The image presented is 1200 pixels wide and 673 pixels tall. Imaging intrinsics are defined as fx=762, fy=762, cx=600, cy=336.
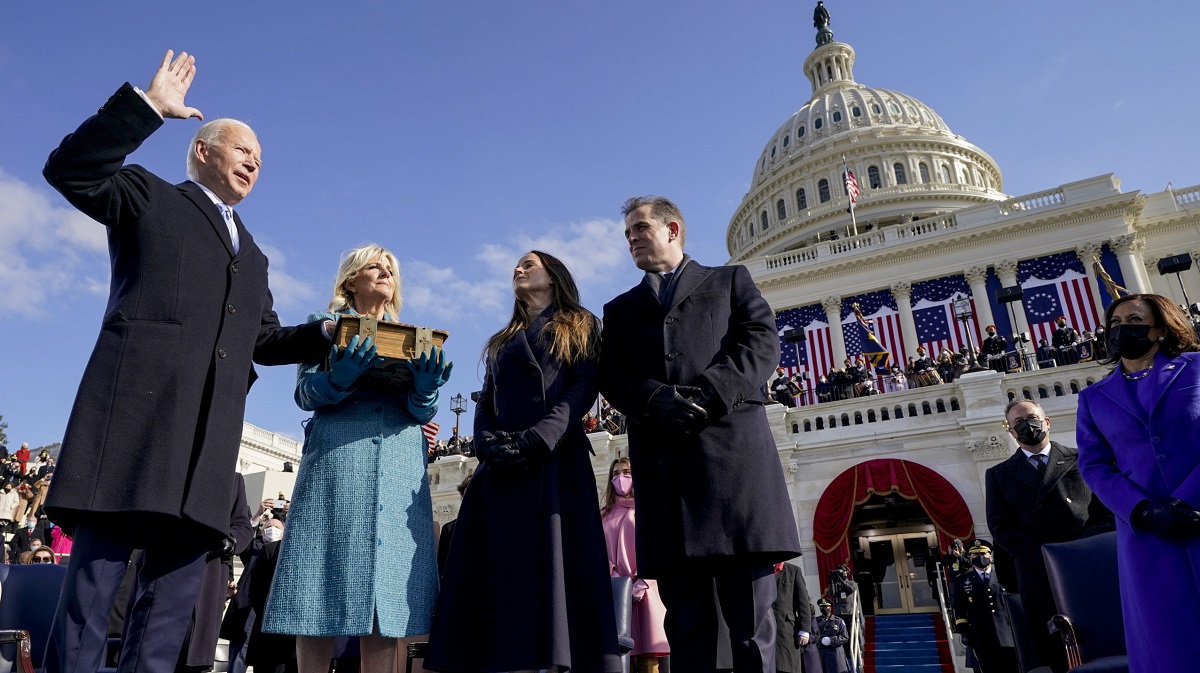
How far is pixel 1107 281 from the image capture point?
26859 millimetres

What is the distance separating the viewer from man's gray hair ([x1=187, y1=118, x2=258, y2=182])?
119 inches

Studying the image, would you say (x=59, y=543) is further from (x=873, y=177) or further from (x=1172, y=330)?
(x=873, y=177)

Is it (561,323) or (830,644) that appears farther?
(830,644)

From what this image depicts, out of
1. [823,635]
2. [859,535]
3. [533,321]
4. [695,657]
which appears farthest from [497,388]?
[859,535]

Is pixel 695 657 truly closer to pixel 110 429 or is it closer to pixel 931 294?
pixel 110 429

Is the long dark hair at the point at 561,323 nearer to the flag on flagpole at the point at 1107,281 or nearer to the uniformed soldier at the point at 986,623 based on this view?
the uniformed soldier at the point at 986,623

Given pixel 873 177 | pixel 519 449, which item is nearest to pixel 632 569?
pixel 519 449

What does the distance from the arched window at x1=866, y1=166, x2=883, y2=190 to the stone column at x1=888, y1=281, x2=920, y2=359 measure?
76.5 feet

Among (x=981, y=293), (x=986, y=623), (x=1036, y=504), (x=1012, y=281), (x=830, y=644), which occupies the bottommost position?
(x=830, y=644)

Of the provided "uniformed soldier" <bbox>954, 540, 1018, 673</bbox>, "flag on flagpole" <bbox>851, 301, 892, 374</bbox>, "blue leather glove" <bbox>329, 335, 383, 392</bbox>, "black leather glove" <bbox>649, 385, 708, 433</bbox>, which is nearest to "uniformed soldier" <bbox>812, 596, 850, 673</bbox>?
"uniformed soldier" <bbox>954, 540, 1018, 673</bbox>

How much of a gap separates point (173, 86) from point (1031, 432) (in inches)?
217

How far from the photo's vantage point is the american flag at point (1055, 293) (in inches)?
1078

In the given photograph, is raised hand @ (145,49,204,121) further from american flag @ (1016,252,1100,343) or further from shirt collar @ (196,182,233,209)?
american flag @ (1016,252,1100,343)

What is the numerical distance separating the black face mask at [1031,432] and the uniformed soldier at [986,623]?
219 centimetres
